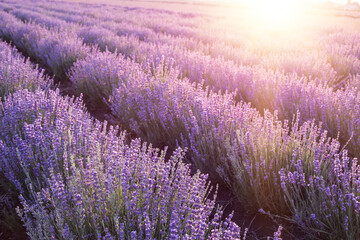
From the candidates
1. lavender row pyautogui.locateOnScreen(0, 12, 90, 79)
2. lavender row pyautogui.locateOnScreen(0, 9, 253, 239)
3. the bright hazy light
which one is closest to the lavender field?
lavender row pyautogui.locateOnScreen(0, 9, 253, 239)

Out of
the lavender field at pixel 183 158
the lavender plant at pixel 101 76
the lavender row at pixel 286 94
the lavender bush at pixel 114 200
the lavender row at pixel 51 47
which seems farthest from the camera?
the lavender row at pixel 51 47

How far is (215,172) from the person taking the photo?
2527 mm

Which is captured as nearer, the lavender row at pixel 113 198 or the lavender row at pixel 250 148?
the lavender row at pixel 113 198

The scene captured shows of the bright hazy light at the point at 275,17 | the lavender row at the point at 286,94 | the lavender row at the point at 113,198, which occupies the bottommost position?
the lavender row at the point at 113,198

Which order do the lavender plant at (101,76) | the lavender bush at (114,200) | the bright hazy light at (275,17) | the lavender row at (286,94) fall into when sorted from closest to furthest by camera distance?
the lavender bush at (114,200), the lavender row at (286,94), the lavender plant at (101,76), the bright hazy light at (275,17)

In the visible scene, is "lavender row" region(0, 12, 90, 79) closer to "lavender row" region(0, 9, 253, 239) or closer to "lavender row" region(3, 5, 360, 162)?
"lavender row" region(3, 5, 360, 162)

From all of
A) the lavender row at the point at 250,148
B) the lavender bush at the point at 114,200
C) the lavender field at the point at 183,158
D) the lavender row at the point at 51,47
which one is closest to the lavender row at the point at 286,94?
the lavender field at the point at 183,158

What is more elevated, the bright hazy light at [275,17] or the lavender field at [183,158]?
the bright hazy light at [275,17]

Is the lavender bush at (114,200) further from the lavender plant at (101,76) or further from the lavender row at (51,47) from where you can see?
the lavender row at (51,47)

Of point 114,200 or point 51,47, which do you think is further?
point 51,47

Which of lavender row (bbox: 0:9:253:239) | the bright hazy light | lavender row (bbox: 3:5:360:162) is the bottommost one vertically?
lavender row (bbox: 0:9:253:239)

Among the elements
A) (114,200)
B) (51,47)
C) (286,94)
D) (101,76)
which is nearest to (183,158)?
(114,200)

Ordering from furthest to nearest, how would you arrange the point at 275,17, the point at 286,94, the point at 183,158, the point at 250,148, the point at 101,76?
the point at 275,17, the point at 101,76, the point at 286,94, the point at 183,158, the point at 250,148

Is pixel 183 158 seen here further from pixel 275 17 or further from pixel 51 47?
pixel 275 17
